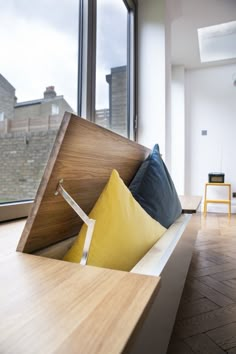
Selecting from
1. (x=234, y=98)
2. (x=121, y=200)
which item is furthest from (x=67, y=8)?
(x=234, y=98)

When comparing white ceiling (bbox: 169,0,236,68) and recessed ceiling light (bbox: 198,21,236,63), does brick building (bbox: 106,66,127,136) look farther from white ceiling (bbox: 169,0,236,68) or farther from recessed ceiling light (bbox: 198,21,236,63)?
recessed ceiling light (bbox: 198,21,236,63)

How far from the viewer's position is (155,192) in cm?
122

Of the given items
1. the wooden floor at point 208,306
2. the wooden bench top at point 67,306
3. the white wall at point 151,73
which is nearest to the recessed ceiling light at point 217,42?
the white wall at point 151,73

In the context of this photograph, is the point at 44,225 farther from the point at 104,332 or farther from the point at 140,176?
the point at 140,176

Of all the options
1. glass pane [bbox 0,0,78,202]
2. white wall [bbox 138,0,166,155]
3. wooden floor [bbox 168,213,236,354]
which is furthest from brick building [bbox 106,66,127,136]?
wooden floor [bbox 168,213,236,354]

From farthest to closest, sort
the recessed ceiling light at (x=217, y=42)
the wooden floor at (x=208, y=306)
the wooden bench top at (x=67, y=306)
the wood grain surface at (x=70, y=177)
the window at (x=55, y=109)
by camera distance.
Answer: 1. the recessed ceiling light at (x=217, y=42)
2. the window at (x=55, y=109)
3. the wooden floor at (x=208, y=306)
4. the wood grain surface at (x=70, y=177)
5. the wooden bench top at (x=67, y=306)

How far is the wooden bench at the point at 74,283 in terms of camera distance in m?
0.33

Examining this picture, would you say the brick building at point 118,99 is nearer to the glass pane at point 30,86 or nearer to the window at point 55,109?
the glass pane at point 30,86

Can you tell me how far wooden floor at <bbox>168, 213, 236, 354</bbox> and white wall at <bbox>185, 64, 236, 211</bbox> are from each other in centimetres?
219

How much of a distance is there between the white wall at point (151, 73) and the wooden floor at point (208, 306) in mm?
1065

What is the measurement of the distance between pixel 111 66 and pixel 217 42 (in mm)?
2532

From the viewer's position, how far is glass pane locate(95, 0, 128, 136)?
5.77ft

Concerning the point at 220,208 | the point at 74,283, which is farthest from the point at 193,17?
the point at 74,283

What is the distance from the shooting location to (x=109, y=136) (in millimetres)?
885
